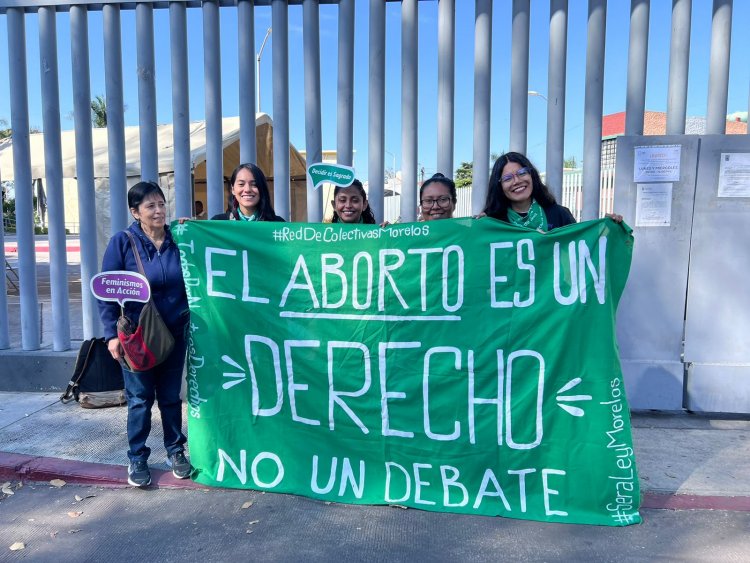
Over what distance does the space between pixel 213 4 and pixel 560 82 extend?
9.43 feet

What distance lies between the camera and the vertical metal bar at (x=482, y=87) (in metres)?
4.78

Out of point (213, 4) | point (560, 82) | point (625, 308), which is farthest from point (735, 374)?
point (213, 4)

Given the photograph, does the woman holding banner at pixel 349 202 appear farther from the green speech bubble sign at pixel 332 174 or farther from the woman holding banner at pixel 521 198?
the woman holding banner at pixel 521 198

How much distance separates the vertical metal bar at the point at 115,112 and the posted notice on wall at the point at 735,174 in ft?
15.5

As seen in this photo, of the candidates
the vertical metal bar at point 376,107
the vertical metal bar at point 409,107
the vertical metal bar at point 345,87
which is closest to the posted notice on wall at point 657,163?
the vertical metal bar at point 409,107

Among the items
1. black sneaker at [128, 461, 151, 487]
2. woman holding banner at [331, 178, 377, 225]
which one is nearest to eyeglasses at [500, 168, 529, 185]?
woman holding banner at [331, 178, 377, 225]

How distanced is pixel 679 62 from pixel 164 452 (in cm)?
471

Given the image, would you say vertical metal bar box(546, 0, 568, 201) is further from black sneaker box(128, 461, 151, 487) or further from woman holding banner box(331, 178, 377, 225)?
black sneaker box(128, 461, 151, 487)

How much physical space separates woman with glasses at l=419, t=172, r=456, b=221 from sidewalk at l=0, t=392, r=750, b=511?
6.61 ft

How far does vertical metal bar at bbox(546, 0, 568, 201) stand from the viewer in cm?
471

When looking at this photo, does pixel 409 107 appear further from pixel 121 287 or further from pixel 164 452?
pixel 164 452

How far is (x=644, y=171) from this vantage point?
4.61 metres

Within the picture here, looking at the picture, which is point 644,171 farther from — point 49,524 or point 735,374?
point 49,524

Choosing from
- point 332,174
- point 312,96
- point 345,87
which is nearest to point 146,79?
point 312,96
